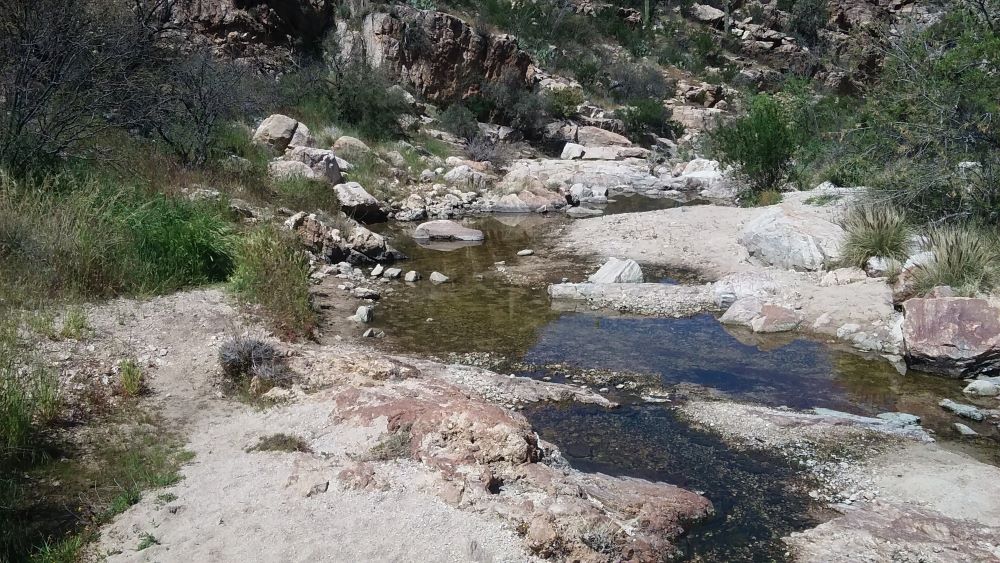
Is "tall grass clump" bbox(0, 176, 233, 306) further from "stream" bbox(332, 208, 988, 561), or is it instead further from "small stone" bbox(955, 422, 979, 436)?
"small stone" bbox(955, 422, 979, 436)

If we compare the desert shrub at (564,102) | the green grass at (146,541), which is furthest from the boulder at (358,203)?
the desert shrub at (564,102)

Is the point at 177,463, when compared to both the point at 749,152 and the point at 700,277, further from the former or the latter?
the point at 749,152

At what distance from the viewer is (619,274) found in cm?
1016

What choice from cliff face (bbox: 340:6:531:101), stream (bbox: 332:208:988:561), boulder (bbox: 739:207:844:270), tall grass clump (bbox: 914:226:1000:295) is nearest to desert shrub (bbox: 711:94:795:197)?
boulder (bbox: 739:207:844:270)

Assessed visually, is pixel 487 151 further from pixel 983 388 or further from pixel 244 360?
pixel 983 388

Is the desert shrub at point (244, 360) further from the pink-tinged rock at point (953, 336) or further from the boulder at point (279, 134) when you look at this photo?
the boulder at point (279, 134)

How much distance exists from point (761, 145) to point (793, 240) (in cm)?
562

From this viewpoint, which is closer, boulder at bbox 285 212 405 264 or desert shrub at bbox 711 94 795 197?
boulder at bbox 285 212 405 264

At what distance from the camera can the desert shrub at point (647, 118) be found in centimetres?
3069

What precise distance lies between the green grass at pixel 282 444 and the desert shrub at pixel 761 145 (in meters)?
13.5

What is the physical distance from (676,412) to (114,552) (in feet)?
14.2

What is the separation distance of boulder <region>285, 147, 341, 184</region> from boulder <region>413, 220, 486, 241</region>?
2537 mm

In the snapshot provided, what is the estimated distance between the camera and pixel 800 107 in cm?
1934

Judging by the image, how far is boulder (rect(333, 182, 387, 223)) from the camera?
14.5m
